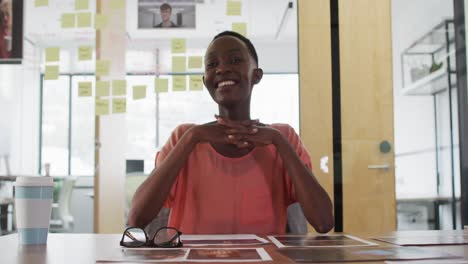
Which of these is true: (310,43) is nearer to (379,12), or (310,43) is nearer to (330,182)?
(379,12)

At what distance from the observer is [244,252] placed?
0.85 m

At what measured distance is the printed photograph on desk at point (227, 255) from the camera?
0.78 metres

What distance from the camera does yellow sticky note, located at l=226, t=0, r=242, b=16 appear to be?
3270 mm

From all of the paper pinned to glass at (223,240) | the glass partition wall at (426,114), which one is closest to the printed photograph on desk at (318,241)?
the paper pinned to glass at (223,240)

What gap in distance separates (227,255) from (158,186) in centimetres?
58

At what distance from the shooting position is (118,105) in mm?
3184

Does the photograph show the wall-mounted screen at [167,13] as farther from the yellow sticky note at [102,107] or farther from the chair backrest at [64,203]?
the chair backrest at [64,203]

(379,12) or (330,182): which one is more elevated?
(379,12)

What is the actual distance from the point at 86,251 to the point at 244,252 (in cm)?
29

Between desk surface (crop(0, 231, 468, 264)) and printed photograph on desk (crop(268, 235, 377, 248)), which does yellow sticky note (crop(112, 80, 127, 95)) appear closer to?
desk surface (crop(0, 231, 468, 264))

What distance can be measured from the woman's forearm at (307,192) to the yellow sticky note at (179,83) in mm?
1838

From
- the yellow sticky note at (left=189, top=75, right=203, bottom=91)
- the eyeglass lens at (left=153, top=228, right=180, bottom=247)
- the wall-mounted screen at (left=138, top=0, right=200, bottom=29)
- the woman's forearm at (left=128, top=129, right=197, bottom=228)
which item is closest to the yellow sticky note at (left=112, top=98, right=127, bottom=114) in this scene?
the yellow sticky note at (left=189, top=75, right=203, bottom=91)

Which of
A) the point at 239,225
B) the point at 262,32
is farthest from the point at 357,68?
the point at 262,32

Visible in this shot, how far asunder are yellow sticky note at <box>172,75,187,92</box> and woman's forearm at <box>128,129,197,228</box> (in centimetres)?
179
